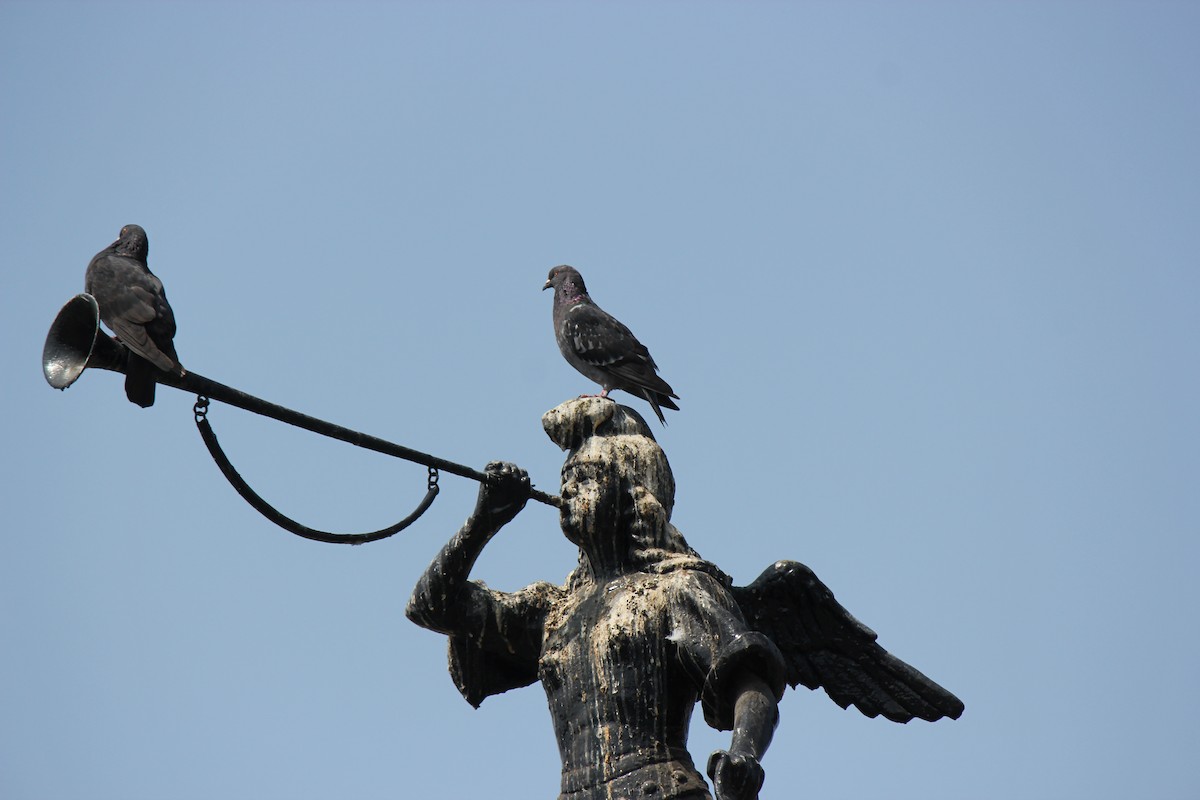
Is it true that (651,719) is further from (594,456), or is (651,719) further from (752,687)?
(594,456)

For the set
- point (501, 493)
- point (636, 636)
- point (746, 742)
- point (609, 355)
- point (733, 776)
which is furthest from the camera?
point (609, 355)

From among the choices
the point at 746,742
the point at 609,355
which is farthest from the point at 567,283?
the point at 746,742

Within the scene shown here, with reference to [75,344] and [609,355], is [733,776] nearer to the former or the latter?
[75,344]

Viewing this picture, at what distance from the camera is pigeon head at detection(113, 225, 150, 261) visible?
795 centimetres

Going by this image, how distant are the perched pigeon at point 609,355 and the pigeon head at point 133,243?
132 inches

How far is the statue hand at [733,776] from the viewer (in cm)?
663

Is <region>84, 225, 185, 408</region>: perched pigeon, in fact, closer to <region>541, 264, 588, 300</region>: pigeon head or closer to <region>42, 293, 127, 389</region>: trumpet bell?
<region>42, 293, 127, 389</region>: trumpet bell

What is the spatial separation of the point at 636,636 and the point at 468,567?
0.76 meters

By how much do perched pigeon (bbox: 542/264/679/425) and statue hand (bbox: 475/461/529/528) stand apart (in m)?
3.29

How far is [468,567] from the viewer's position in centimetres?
784

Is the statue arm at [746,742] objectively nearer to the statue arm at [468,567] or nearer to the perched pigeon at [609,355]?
the statue arm at [468,567]

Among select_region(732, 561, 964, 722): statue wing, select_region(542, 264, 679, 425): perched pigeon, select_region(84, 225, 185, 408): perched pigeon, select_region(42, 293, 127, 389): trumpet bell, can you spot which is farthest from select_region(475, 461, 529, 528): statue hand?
select_region(542, 264, 679, 425): perched pigeon

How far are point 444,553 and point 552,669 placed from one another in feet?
2.04

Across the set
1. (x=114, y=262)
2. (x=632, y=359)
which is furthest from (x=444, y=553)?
(x=632, y=359)
